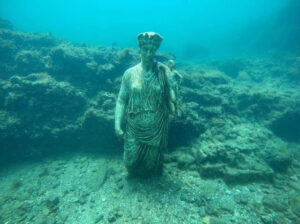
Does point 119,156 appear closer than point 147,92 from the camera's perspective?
No

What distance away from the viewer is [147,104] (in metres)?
3.70

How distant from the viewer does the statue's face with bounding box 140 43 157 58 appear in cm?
353

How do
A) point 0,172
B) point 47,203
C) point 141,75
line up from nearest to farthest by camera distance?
point 141,75 < point 47,203 < point 0,172

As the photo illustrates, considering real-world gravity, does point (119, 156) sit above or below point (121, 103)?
below

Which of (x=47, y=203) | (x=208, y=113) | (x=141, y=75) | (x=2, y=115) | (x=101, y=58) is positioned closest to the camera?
(x=141, y=75)

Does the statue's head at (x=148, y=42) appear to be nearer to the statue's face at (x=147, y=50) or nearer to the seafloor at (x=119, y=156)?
the statue's face at (x=147, y=50)

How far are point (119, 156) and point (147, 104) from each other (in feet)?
8.86

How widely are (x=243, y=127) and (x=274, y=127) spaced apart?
9.79 feet

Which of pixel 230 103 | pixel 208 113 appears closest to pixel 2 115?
pixel 208 113

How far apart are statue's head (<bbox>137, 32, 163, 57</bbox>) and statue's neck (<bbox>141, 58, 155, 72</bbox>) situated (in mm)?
110

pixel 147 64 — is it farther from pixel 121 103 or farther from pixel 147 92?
pixel 121 103

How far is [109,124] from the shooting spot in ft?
18.5

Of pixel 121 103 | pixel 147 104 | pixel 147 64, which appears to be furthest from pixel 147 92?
pixel 121 103

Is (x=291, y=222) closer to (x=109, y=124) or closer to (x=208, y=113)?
(x=208, y=113)
